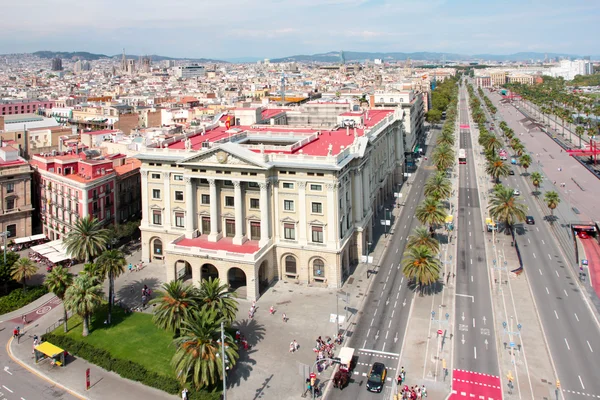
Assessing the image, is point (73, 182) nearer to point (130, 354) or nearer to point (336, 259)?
point (130, 354)

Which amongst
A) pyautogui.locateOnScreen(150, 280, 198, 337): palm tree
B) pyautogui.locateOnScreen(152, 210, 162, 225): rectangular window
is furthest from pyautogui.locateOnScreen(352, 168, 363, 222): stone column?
pyautogui.locateOnScreen(150, 280, 198, 337): palm tree

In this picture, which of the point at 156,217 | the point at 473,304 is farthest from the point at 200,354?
the point at 156,217

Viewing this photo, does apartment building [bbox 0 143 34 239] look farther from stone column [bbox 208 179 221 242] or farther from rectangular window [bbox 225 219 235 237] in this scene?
rectangular window [bbox 225 219 235 237]

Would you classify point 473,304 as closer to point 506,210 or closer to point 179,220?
point 506,210

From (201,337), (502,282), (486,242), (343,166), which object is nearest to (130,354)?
(201,337)

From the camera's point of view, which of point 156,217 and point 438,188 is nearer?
point 156,217

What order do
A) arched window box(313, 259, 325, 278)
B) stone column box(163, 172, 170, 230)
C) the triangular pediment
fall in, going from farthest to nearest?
stone column box(163, 172, 170, 230) < arched window box(313, 259, 325, 278) < the triangular pediment
